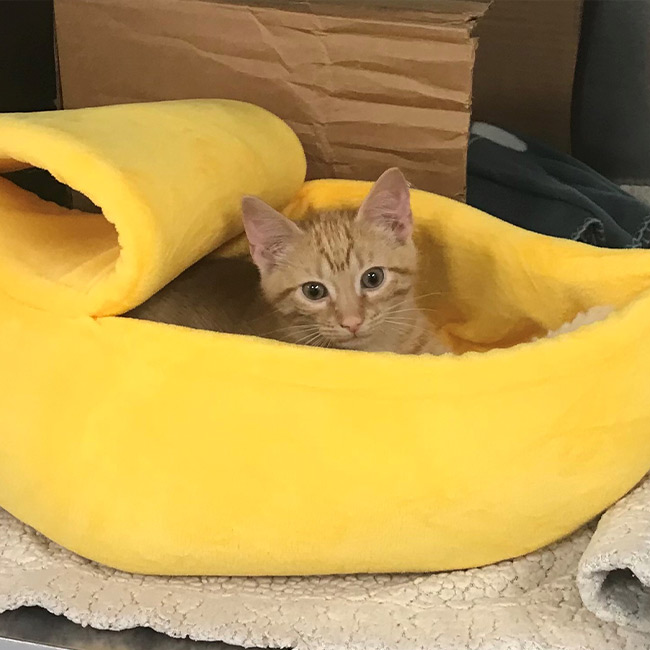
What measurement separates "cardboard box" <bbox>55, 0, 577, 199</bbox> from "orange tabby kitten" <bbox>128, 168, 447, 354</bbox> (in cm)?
17

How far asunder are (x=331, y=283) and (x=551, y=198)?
2.15 ft

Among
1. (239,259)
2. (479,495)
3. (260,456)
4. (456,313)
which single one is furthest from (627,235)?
(260,456)

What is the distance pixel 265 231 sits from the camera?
130cm

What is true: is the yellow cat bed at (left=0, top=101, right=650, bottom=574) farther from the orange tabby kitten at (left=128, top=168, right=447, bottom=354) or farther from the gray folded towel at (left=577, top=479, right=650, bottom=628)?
the orange tabby kitten at (left=128, top=168, right=447, bottom=354)

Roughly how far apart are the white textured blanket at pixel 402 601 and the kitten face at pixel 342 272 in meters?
0.44

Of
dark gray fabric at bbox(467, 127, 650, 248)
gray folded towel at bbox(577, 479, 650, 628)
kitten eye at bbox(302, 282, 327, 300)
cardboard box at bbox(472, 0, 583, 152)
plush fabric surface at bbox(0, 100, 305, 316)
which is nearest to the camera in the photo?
gray folded towel at bbox(577, 479, 650, 628)

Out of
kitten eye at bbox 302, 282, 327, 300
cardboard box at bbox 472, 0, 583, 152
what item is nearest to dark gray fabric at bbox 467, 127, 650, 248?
cardboard box at bbox 472, 0, 583, 152

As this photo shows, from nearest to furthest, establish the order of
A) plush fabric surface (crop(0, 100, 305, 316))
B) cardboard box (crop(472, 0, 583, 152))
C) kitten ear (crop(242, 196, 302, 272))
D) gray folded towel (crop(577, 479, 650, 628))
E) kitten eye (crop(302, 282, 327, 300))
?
gray folded towel (crop(577, 479, 650, 628)) < plush fabric surface (crop(0, 100, 305, 316)) < kitten ear (crop(242, 196, 302, 272)) < kitten eye (crop(302, 282, 327, 300)) < cardboard box (crop(472, 0, 583, 152))

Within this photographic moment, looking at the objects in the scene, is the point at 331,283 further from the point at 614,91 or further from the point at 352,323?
the point at 614,91

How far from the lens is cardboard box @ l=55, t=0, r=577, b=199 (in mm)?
1361

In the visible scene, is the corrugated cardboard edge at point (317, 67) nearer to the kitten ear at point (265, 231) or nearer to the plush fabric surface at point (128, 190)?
the plush fabric surface at point (128, 190)

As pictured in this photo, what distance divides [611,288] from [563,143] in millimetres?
1133

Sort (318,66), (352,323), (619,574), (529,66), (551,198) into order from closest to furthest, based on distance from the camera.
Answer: (619,574), (352,323), (318,66), (551,198), (529,66)

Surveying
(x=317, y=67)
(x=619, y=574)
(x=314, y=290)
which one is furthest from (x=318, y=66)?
(x=619, y=574)
